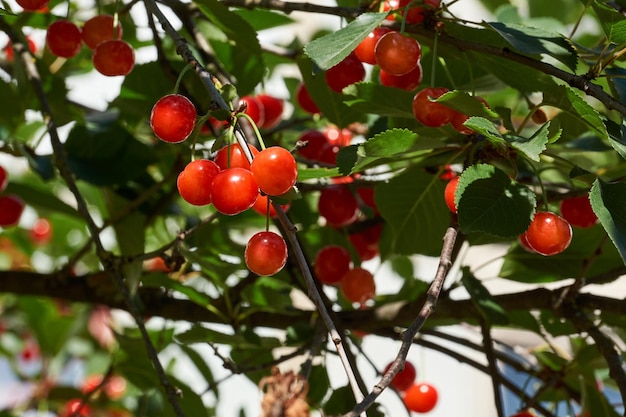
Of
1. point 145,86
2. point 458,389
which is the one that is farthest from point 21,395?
point 145,86

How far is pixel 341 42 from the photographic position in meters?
0.77

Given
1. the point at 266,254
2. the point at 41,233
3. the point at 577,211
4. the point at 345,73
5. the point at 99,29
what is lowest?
the point at 41,233

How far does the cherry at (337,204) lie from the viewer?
1.14 m

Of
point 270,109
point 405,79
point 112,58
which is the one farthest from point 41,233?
point 405,79

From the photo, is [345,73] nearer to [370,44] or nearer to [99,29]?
[370,44]

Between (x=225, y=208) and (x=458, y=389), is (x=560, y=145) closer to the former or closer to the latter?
(x=225, y=208)

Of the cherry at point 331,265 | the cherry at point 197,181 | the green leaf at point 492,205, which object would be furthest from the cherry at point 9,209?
the green leaf at point 492,205

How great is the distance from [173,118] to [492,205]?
11.8 inches

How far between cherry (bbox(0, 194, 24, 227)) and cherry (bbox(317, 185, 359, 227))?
52cm

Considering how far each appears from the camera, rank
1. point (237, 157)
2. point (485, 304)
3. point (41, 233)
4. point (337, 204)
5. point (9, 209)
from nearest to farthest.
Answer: point (237, 157)
point (485, 304)
point (337, 204)
point (9, 209)
point (41, 233)

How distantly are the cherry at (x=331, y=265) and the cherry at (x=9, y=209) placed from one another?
0.50 m

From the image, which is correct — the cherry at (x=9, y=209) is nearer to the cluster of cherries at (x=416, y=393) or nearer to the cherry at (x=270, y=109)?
the cherry at (x=270, y=109)

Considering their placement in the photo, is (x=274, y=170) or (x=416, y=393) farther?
(x=416, y=393)

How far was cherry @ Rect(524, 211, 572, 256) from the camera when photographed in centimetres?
80
